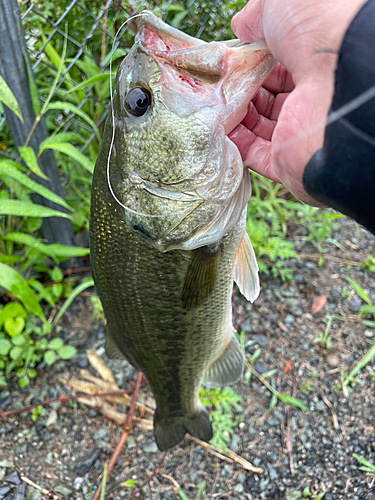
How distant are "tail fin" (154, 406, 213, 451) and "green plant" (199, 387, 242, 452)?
21 centimetres

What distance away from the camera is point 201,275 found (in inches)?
56.3

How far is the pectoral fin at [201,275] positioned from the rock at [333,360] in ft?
4.52

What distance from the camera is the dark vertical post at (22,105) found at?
205 cm

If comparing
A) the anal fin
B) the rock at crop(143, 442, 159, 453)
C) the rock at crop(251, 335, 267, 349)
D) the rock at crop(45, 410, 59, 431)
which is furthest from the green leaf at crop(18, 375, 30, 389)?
the rock at crop(251, 335, 267, 349)

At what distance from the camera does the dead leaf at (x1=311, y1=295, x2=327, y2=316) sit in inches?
107

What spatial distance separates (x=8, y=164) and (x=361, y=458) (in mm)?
2519

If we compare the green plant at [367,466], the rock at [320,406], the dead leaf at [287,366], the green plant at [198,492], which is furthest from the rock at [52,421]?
the green plant at [367,466]

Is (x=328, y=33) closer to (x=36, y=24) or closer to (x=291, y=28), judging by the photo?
(x=291, y=28)

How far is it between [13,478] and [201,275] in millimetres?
1636

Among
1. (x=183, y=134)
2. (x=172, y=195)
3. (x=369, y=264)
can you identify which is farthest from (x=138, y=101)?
(x=369, y=264)

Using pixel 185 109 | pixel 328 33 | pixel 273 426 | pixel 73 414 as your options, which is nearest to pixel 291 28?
pixel 328 33

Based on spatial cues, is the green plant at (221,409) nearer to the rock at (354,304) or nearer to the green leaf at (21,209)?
the rock at (354,304)

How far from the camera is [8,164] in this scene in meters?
2.09

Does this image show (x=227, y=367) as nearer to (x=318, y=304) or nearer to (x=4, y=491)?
(x=318, y=304)
